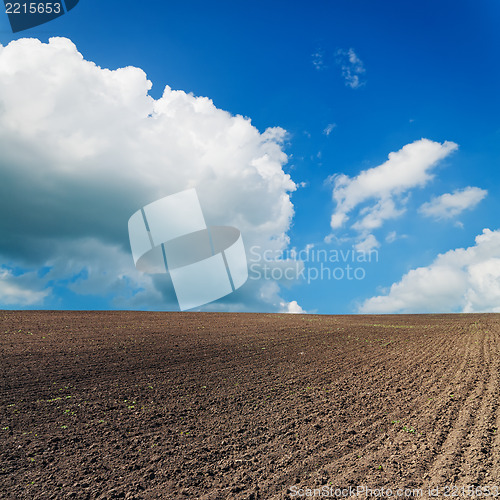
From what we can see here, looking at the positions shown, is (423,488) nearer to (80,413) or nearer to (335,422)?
(335,422)

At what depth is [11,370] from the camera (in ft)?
42.3

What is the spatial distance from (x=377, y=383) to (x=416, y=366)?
139 inches

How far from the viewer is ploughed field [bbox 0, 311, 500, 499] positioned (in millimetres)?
6012

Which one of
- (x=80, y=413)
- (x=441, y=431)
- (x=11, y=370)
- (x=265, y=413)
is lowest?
(x=441, y=431)

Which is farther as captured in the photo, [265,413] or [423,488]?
[265,413]

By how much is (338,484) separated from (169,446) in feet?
11.4

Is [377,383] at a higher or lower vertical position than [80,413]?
lower

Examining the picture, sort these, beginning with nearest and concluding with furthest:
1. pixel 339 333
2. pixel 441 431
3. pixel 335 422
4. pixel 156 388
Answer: pixel 441 431
pixel 335 422
pixel 156 388
pixel 339 333

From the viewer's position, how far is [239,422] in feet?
27.9

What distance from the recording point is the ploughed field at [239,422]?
601 cm

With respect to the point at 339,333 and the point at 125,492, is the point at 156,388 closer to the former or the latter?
the point at 125,492

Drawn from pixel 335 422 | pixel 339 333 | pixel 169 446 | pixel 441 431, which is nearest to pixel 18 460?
pixel 169 446

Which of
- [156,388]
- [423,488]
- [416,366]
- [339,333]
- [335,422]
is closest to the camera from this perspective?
[423,488]

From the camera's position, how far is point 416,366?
1425cm
